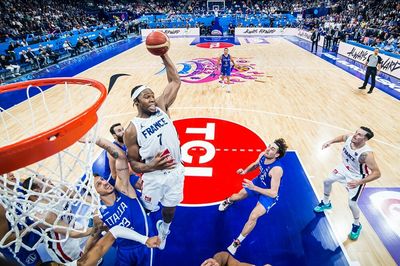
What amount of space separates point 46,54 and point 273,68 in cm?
1333

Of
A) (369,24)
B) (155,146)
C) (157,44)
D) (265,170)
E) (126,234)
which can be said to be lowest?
(126,234)

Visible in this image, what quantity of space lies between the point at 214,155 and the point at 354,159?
121 inches

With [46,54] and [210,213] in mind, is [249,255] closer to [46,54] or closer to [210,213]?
[210,213]

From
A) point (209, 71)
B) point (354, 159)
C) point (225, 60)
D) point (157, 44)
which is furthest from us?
point (209, 71)

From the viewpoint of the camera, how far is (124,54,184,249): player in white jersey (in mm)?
3145

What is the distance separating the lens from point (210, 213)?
4605 millimetres

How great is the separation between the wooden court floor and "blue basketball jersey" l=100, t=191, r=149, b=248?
3001mm

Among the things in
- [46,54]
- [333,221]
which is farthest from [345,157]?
[46,54]

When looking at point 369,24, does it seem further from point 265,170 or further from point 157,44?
point 157,44

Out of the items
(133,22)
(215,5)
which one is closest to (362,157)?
(133,22)

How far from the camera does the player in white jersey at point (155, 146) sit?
314cm

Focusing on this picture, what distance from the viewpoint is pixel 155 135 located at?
3.19 m

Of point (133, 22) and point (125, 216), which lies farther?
point (133, 22)

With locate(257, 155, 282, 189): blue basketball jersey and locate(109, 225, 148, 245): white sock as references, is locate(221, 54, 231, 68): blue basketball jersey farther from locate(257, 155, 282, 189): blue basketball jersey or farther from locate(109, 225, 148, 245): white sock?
locate(109, 225, 148, 245): white sock
